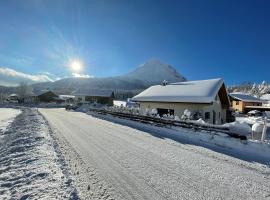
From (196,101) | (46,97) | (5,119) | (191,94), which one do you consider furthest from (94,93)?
(196,101)

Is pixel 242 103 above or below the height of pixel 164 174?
above

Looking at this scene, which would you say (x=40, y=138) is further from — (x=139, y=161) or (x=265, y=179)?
(x=265, y=179)

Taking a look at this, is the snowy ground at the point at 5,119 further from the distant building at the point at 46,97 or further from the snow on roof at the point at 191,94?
the distant building at the point at 46,97

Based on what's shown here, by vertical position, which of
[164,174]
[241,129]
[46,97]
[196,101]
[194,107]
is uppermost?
[46,97]

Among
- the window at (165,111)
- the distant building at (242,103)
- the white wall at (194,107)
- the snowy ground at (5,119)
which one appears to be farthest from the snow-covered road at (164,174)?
the distant building at (242,103)

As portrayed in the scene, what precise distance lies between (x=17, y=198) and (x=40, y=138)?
24.6 feet

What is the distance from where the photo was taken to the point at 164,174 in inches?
249

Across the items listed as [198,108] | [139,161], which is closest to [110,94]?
[198,108]

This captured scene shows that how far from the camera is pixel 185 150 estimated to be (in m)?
A: 9.60

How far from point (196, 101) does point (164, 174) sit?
1632 cm

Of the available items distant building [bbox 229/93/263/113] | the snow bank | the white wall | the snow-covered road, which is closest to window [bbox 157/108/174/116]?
the white wall

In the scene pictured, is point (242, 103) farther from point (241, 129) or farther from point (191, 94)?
point (241, 129)

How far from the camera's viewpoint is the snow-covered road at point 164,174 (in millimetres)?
5121

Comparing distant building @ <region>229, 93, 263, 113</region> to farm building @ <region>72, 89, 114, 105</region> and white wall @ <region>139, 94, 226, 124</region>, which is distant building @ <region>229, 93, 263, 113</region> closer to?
farm building @ <region>72, 89, 114, 105</region>
